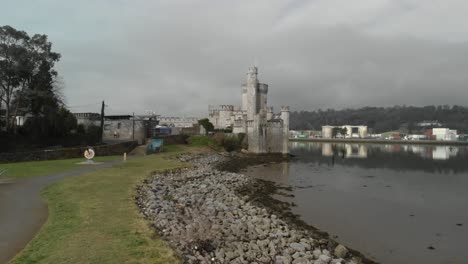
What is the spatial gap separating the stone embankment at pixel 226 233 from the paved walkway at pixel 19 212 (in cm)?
360

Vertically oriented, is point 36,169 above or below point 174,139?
below

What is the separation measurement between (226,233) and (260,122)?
47.3 metres

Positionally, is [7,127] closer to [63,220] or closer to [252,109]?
[63,220]

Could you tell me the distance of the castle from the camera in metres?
58.8

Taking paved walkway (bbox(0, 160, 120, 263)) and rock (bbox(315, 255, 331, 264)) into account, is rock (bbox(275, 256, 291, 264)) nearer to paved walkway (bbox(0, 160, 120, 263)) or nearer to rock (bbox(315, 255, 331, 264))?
rock (bbox(315, 255, 331, 264))

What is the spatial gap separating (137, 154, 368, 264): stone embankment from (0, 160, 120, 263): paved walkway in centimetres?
360

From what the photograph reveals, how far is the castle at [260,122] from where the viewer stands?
58.8m

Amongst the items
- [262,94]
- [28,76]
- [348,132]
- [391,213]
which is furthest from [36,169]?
[348,132]

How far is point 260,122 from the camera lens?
192 ft

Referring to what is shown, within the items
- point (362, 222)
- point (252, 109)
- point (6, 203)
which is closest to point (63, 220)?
point (6, 203)

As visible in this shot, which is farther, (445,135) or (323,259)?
(445,135)

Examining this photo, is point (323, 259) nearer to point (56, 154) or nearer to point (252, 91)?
point (56, 154)

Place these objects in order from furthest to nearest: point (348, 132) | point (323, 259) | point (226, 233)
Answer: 1. point (348, 132)
2. point (226, 233)
3. point (323, 259)

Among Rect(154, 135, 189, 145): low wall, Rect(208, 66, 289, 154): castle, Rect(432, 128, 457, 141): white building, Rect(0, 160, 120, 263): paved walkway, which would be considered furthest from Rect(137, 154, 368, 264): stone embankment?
Rect(432, 128, 457, 141): white building
